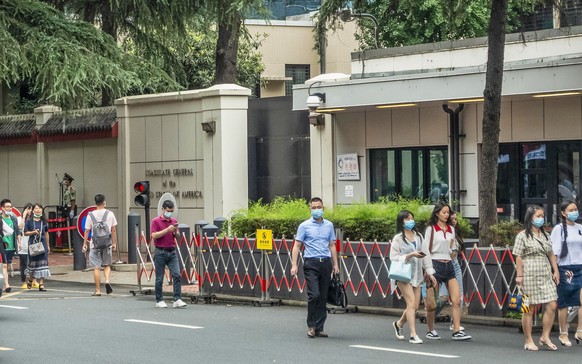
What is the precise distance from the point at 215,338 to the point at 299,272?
194 inches

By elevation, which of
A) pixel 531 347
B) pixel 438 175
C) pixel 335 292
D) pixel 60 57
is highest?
pixel 60 57

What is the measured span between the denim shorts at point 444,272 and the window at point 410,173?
1268cm

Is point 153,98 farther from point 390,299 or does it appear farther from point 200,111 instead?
point 390,299

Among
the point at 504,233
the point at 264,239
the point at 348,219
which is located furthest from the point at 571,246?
the point at 264,239

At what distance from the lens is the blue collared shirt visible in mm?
16891

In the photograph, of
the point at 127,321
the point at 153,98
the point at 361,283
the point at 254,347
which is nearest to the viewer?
the point at 254,347

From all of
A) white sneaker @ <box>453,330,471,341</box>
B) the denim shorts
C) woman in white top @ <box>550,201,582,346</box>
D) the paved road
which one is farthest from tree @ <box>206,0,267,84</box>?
woman in white top @ <box>550,201,582,346</box>

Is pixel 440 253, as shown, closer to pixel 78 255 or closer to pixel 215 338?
pixel 215 338

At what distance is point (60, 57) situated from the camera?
1147 inches

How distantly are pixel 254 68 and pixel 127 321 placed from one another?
31951 millimetres

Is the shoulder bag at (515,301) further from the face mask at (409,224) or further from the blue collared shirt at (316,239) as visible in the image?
the blue collared shirt at (316,239)

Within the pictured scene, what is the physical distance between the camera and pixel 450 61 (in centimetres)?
2864

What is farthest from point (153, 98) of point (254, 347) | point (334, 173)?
point (254, 347)

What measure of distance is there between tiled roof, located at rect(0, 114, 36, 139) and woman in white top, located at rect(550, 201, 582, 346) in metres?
25.2
